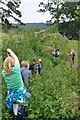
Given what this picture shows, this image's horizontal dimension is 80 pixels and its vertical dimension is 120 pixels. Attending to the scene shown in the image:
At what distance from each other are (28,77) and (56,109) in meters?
0.98

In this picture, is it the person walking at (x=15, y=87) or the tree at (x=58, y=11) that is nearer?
the person walking at (x=15, y=87)

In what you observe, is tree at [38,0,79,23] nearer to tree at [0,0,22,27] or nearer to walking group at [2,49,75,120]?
tree at [0,0,22,27]

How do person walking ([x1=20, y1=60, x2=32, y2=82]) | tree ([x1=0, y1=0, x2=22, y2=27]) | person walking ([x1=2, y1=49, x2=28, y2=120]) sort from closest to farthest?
person walking ([x1=2, y1=49, x2=28, y2=120]), person walking ([x1=20, y1=60, x2=32, y2=82]), tree ([x1=0, y1=0, x2=22, y2=27])

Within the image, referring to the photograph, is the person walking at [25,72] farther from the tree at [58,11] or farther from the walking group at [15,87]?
the tree at [58,11]

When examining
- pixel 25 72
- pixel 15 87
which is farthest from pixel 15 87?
pixel 25 72

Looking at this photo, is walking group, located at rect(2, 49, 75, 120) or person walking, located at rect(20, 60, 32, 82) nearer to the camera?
walking group, located at rect(2, 49, 75, 120)

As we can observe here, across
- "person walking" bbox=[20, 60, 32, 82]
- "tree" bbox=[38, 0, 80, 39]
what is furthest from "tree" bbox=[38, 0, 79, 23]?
"person walking" bbox=[20, 60, 32, 82]

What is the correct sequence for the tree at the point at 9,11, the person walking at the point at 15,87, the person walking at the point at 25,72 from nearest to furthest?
the person walking at the point at 15,87
the person walking at the point at 25,72
the tree at the point at 9,11

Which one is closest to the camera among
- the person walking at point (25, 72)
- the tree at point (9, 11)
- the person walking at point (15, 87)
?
the person walking at point (15, 87)

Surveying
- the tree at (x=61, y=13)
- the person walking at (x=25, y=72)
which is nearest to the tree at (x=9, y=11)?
the tree at (x=61, y=13)

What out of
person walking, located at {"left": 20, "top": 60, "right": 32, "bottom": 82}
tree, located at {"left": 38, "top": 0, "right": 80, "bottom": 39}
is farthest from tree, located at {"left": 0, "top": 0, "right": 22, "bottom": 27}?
person walking, located at {"left": 20, "top": 60, "right": 32, "bottom": 82}

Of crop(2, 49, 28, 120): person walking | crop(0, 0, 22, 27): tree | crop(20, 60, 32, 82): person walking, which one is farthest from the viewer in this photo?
crop(0, 0, 22, 27): tree

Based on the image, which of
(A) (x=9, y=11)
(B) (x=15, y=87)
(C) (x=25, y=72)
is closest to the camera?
(B) (x=15, y=87)

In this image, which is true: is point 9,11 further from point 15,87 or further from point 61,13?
point 15,87
